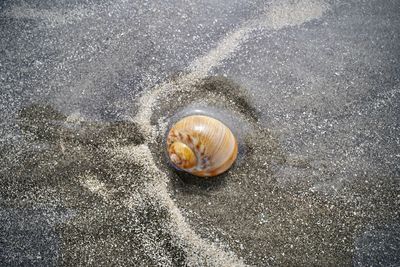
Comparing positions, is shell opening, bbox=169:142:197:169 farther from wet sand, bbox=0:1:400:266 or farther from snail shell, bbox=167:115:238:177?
wet sand, bbox=0:1:400:266

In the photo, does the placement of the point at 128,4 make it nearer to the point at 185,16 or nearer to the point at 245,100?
the point at 185,16

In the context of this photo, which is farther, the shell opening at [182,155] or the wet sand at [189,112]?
the wet sand at [189,112]

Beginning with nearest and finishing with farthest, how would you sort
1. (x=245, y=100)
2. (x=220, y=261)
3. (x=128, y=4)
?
(x=220, y=261)
(x=245, y=100)
(x=128, y=4)

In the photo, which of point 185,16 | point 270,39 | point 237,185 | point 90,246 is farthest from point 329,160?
point 90,246

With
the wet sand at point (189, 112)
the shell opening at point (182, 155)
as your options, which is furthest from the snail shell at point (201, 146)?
the wet sand at point (189, 112)

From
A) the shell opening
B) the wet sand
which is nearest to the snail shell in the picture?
the shell opening

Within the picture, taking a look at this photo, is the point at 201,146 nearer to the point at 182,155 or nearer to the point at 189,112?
the point at 182,155

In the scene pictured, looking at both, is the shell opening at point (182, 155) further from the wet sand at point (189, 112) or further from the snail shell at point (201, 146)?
the wet sand at point (189, 112)

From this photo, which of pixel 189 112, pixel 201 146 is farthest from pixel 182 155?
pixel 189 112
